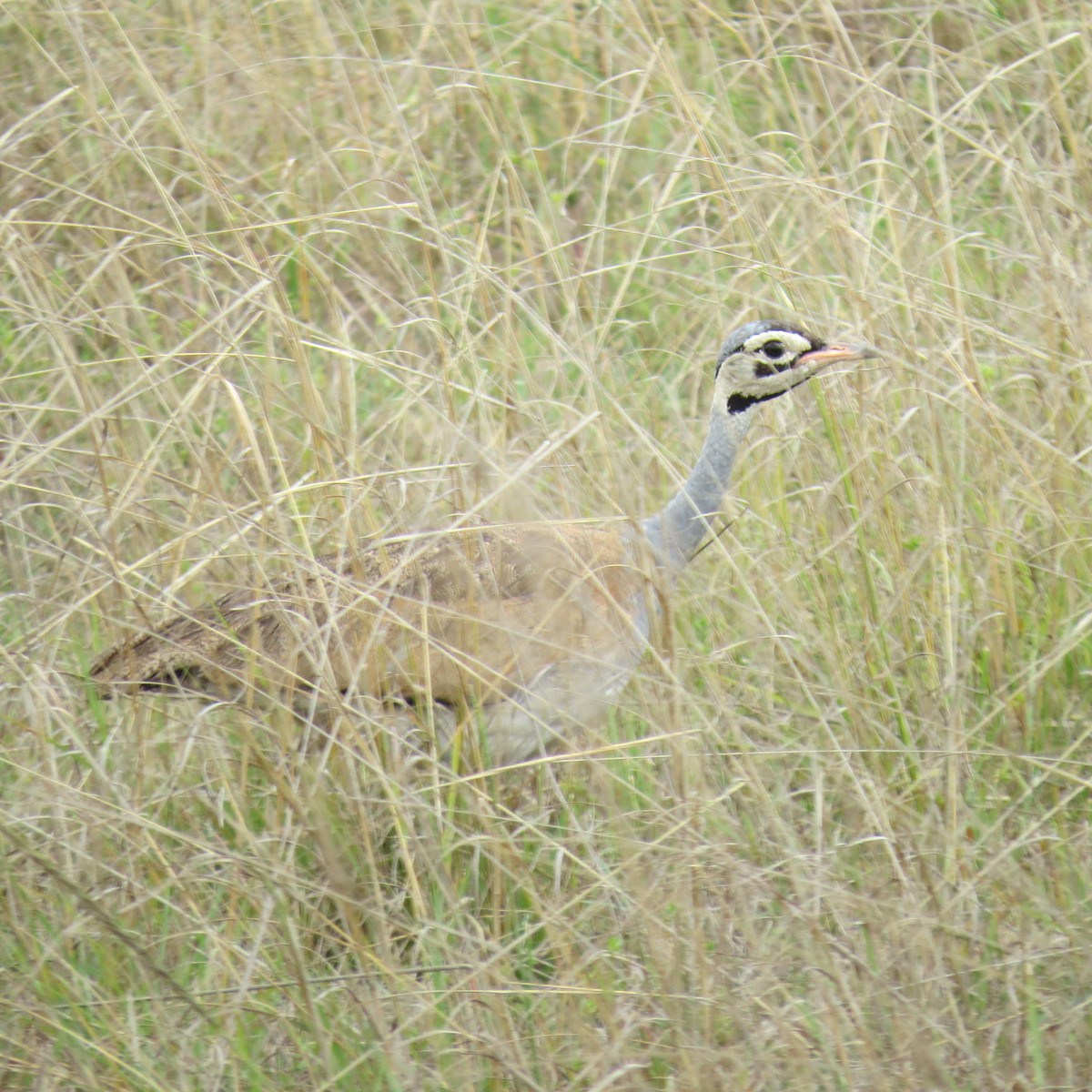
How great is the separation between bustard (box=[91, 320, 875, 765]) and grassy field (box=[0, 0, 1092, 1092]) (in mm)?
108

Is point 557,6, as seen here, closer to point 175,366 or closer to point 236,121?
point 236,121

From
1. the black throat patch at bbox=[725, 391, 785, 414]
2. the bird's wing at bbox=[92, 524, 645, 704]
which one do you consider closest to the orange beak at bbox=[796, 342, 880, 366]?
the black throat patch at bbox=[725, 391, 785, 414]

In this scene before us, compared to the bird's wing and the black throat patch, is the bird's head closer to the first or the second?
the black throat patch

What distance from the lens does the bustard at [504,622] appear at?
330cm

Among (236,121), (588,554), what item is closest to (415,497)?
(588,554)

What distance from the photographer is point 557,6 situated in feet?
19.5

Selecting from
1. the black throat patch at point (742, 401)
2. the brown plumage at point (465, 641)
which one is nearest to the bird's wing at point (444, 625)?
the brown plumage at point (465, 641)

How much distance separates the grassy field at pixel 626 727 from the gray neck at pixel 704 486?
0.52 feet

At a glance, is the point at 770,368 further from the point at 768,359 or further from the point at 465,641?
the point at 465,641

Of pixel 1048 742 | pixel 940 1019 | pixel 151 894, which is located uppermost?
pixel 151 894

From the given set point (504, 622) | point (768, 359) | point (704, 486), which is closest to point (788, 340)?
point (768, 359)

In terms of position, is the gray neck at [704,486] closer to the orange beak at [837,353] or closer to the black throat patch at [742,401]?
the black throat patch at [742,401]

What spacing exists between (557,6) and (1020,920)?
426cm

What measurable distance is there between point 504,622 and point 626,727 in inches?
20.0
